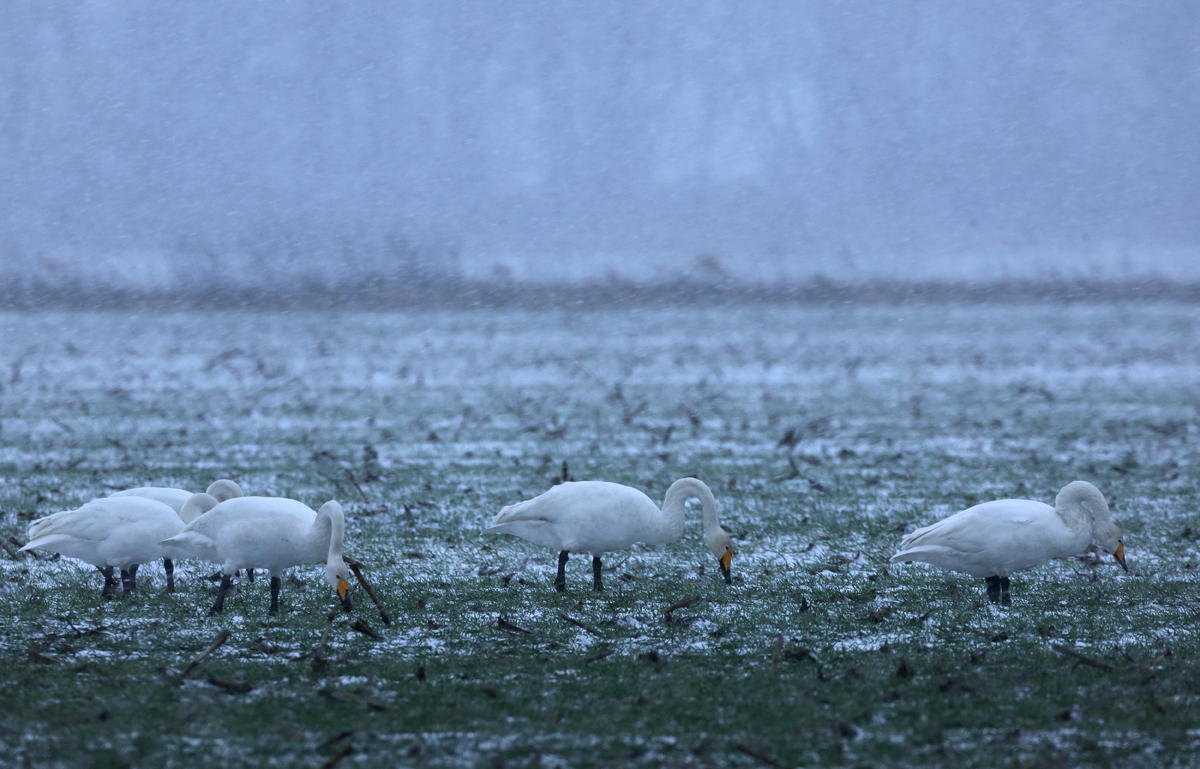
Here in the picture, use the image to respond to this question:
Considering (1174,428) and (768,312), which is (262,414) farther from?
(768,312)

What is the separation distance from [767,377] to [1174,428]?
344 inches

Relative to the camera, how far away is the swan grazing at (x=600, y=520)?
7.42m

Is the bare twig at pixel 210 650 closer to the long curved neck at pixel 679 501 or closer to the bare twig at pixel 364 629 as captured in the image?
the bare twig at pixel 364 629

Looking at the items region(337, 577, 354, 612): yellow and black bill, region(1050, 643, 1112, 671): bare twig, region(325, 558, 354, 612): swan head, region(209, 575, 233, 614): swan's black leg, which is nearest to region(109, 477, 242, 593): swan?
region(209, 575, 233, 614): swan's black leg

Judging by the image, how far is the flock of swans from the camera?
6758 millimetres

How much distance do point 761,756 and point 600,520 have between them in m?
3.19

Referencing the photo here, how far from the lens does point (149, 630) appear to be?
6.32m

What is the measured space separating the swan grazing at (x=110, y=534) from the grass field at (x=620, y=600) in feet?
0.99

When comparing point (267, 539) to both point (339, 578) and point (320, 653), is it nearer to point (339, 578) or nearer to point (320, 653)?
point (339, 578)

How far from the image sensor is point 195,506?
7516mm

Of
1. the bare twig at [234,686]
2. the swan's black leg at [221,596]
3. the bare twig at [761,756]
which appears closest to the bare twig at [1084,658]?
the bare twig at [761,756]

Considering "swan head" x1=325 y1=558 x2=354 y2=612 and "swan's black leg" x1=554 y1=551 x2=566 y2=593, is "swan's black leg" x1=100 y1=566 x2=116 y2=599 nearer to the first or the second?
"swan head" x1=325 y1=558 x2=354 y2=612

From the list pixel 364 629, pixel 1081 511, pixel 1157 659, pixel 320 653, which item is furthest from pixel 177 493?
pixel 1157 659

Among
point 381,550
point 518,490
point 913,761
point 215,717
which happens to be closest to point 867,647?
point 913,761
